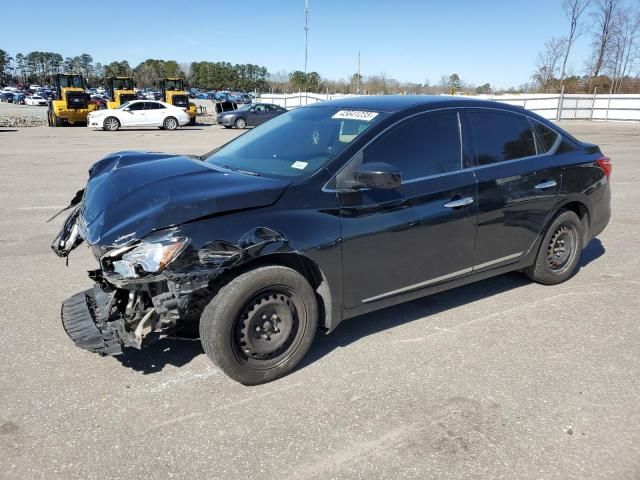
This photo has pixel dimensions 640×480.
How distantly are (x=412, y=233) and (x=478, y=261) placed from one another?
85cm

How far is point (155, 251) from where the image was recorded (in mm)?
2834

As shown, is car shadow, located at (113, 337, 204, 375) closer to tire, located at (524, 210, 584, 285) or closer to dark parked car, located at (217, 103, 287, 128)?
tire, located at (524, 210, 584, 285)

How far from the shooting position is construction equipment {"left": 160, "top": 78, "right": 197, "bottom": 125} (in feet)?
100

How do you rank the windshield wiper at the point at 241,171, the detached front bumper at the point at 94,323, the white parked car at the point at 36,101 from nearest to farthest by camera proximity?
the detached front bumper at the point at 94,323, the windshield wiper at the point at 241,171, the white parked car at the point at 36,101

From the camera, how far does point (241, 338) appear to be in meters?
3.13

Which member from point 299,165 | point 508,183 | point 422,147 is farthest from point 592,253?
point 299,165

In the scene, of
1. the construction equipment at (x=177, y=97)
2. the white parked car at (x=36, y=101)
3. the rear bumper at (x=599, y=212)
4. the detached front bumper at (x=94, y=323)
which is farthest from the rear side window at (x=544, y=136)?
the white parked car at (x=36, y=101)

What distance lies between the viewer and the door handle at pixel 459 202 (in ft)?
12.6

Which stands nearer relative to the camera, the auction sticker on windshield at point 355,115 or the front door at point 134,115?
the auction sticker on windshield at point 355,115

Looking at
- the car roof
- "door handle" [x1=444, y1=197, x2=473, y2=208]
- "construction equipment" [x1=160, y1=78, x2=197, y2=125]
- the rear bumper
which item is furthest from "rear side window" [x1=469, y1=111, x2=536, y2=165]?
"construction equipment" [x1=160, y1=78, x2=197, y2=125]

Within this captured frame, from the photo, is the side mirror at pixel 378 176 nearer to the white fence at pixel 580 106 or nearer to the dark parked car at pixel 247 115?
the dark parked car at pixel 247 115

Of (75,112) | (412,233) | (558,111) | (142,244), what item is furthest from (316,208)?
(558,111)

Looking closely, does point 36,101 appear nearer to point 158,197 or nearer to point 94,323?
point 94,323

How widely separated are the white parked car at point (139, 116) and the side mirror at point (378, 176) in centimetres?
2517
